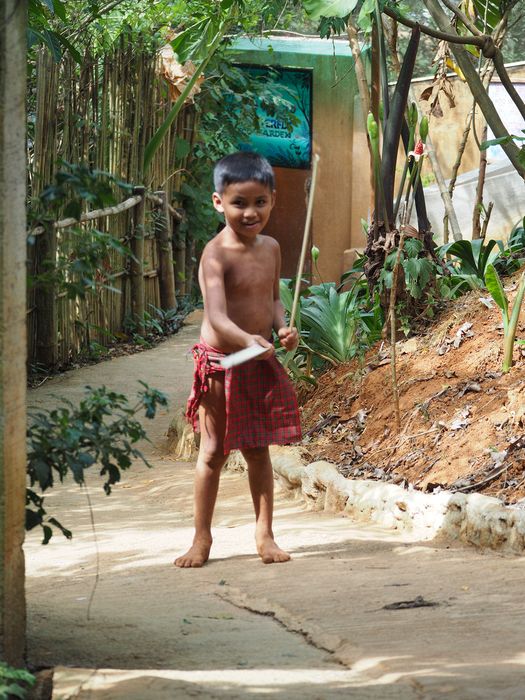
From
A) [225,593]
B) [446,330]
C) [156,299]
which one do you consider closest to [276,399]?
[225,593]

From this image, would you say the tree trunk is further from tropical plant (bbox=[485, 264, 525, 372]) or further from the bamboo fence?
the bamboo fence

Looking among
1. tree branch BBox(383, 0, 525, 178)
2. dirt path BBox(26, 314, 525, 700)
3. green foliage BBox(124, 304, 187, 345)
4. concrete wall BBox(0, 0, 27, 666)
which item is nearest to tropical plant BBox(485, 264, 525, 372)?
tree branch BBox(383, 0, 525, 178)

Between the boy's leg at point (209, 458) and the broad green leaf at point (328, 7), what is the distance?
2.34m

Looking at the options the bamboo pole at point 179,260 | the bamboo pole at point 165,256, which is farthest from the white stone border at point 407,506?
the bamboo pole at point 179,260

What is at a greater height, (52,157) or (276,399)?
(52,157)

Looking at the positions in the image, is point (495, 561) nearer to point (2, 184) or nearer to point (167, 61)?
point (2, 184)

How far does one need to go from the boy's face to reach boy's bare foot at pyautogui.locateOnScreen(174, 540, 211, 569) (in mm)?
1119

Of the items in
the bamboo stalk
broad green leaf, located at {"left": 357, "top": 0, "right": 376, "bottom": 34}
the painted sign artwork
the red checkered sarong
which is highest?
the painted sign artwork

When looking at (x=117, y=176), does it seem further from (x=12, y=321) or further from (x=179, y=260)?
(x=12, y=321)

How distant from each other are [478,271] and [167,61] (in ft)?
17.3

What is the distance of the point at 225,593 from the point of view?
3170mm

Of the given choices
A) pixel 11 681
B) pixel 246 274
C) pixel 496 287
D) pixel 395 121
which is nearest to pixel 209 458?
pixel 246 274

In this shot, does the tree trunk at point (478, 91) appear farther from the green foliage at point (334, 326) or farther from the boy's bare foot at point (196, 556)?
the boy's bare foot at point (196, 556)

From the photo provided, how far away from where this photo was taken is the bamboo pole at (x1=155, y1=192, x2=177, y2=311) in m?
10.3
